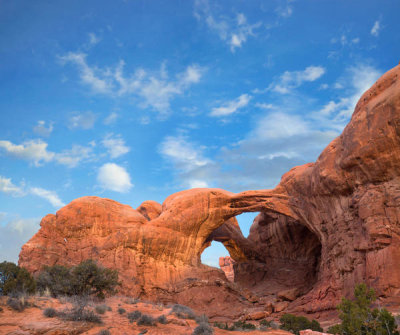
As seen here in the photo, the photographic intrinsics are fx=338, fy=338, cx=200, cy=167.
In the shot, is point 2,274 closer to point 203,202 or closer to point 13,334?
point 13,334

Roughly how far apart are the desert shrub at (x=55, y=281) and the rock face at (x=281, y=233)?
5561 millimetres

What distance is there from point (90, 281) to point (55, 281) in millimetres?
3205

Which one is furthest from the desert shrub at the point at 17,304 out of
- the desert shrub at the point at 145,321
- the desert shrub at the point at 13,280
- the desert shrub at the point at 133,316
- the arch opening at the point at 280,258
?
the arch opening at the point at 280,258

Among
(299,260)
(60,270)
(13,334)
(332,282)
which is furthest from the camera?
(299,260)

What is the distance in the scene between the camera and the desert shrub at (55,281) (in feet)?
47.1

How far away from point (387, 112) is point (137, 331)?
1472 centimetres

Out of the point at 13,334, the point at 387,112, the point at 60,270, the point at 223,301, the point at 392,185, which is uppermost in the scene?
the point at 387,112

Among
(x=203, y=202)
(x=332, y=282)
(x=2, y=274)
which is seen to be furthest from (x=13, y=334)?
(x=203, y=202)

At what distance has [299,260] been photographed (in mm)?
32062

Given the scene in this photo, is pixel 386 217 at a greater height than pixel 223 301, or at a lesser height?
greater

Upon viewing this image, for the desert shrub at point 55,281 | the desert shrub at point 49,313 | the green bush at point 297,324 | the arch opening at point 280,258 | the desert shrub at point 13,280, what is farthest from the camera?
the arch opening at point 280,258

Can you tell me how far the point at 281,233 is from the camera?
33.3 m

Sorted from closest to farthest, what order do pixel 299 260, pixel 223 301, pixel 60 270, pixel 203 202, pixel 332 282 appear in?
pixel 60 270, pixel 332 282, pixel 223 301, pixel 203 202, pixel 299 260

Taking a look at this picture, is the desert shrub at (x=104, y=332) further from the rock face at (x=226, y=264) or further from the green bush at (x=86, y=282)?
the rock face at (x=226, y=264)
